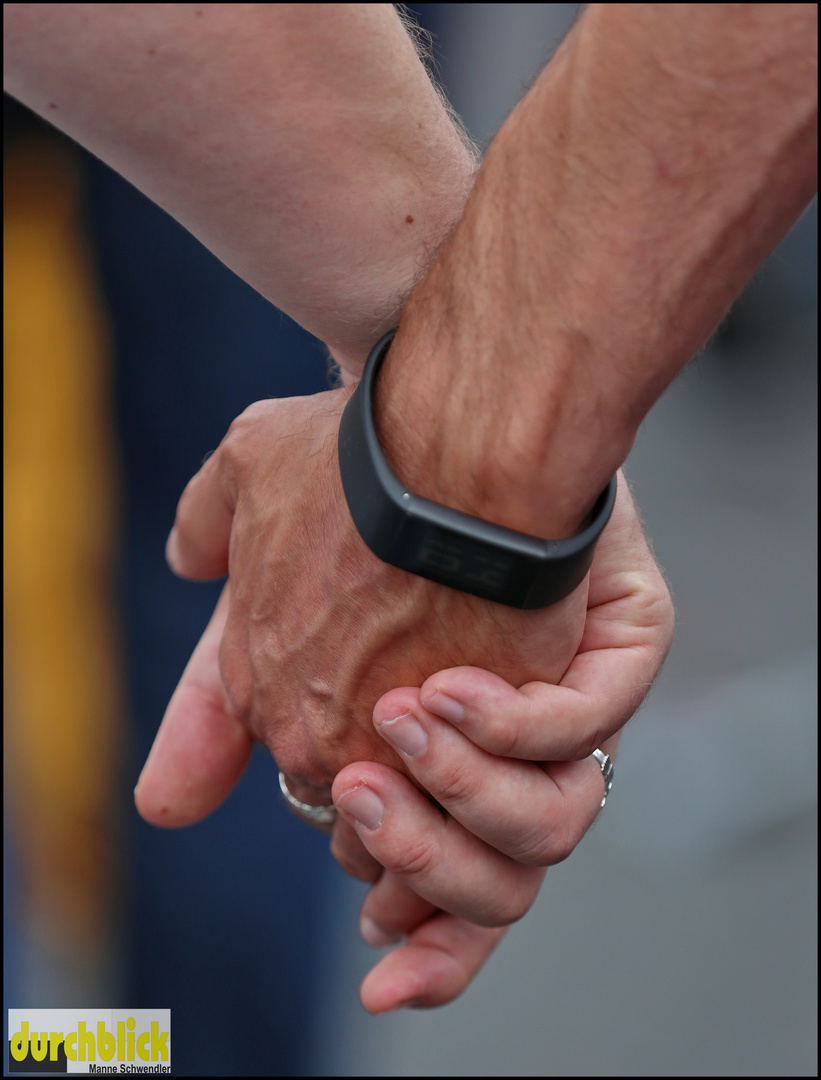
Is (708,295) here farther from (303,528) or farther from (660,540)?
(660,540)

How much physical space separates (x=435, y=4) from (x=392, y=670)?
1.91 meters

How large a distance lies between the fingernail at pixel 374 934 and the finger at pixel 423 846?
0.87ft

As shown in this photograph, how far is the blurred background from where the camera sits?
184cm

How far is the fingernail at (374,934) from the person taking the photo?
4.18 ft

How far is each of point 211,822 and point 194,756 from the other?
91 cm

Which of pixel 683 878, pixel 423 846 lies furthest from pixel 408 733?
pixel 683 878

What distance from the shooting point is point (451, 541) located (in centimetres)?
80

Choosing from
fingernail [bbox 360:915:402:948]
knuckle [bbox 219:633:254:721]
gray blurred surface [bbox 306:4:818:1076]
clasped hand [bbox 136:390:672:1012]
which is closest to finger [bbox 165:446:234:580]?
clasped hand [bbox 136:390:672:1012]

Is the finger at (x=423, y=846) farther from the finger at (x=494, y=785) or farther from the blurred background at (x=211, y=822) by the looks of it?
the blurred background at (x=211, y=822)

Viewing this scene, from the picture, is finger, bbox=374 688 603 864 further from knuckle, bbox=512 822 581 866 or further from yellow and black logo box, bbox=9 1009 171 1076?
yellow and black logo box, bbox=9 1009 171 1076

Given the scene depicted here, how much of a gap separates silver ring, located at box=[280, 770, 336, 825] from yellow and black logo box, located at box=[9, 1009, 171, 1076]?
388mm

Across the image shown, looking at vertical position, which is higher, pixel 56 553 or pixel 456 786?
pixel 456 786

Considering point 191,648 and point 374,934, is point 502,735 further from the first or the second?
point 191,648

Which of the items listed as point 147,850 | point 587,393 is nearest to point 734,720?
point 147,850
